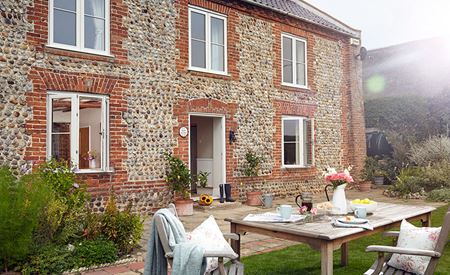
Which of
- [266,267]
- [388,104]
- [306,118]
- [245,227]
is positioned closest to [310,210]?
[245,227]

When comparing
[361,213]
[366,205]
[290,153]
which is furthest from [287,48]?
[361,213]

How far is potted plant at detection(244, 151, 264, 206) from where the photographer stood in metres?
10.8

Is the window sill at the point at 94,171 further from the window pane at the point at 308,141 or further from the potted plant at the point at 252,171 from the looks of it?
the window pane at the point at 308,141

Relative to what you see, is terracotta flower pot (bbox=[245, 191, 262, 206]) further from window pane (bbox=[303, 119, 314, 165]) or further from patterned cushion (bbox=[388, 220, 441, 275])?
patterned cushion (bbox=[388, 220, 441, 275])

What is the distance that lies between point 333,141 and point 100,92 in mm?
8502

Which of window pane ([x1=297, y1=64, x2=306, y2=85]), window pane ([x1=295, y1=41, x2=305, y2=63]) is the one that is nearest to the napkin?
window pane ([x1=297, y1=64, x2=306, y2=85])

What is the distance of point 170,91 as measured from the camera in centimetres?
967

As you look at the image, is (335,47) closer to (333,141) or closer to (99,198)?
(333,141)

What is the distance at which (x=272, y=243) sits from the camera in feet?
21.2

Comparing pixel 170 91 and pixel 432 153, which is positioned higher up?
pixel 170 91

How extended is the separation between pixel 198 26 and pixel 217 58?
3.28ft

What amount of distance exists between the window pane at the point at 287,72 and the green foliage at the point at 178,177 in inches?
199

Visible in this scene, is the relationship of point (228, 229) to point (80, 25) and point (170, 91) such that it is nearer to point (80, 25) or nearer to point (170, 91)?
point (170, 91)

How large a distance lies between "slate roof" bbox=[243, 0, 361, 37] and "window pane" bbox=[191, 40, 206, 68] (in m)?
2.06
